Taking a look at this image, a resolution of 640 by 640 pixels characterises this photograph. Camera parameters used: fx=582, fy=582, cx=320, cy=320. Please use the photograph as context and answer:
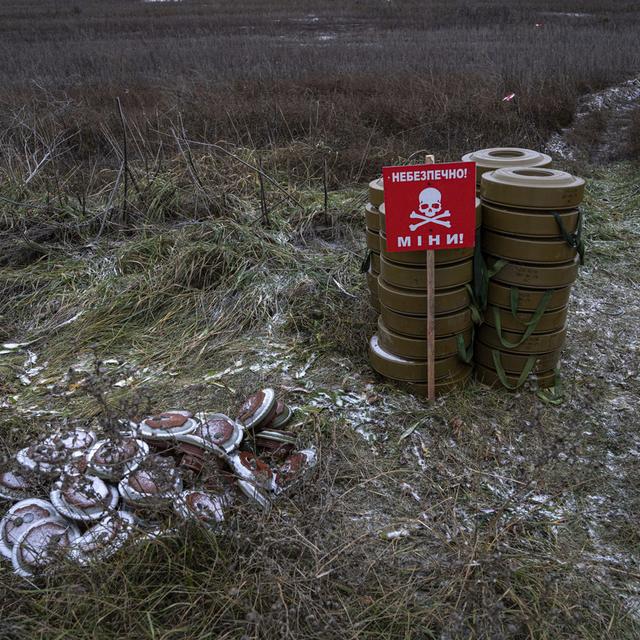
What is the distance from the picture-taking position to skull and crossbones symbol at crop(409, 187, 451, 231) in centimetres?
280

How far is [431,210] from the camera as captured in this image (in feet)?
9.18

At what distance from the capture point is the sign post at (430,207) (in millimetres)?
2768

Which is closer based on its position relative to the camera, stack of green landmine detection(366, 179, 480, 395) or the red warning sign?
the red warning sign

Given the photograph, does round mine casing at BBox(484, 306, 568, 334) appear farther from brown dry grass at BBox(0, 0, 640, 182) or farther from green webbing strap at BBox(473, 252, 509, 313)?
brown dry grass at BBox(0, 0, 640, 182)

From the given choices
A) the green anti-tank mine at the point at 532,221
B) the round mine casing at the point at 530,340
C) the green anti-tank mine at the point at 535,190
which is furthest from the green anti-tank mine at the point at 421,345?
the green anti-tank mine at the point at 535,190

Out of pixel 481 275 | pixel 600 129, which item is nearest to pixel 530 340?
pixel 481 275

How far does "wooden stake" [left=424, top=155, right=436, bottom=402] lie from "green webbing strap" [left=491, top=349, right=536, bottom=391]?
37cm

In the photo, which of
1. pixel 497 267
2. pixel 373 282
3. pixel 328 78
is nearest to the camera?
pixel 497 267

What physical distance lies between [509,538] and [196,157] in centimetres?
500

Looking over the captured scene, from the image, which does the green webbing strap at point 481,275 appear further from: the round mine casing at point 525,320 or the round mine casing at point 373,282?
the round mine casing at point 373,282

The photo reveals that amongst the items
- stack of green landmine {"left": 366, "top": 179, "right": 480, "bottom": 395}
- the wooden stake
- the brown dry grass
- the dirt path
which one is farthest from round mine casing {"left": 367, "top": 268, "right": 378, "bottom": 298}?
the dirt path

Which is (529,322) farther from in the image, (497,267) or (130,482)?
(130,482)

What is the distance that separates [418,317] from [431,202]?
24.7 inches

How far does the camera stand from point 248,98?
31.0 feet
